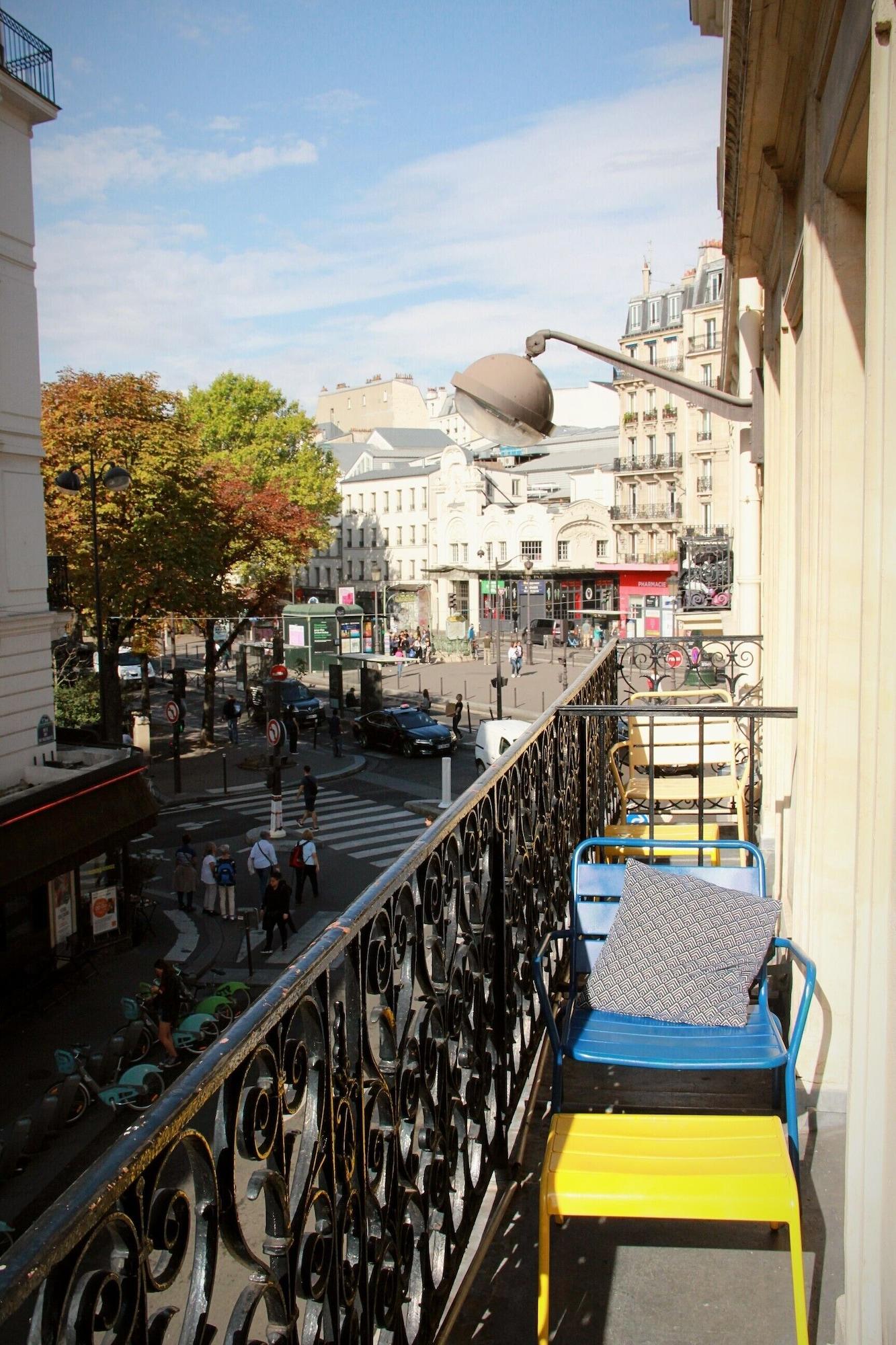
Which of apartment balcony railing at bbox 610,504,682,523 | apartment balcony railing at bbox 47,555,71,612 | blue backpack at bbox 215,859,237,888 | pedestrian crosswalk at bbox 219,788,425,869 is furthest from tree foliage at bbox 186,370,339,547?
blue backpack at bbox 215,859,237,888

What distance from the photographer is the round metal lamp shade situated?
21.5 ft

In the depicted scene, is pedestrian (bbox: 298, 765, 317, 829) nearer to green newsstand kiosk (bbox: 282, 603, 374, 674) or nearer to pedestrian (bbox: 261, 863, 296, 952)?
pedestrian (bbox: 261, 863, 296, 952)

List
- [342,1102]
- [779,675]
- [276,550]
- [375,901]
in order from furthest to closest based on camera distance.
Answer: [276,550]
[779,675]
[375,901]
[342,1102]

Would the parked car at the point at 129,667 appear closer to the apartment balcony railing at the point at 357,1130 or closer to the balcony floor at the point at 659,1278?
the apartment balcony railing at the point at 357,1130

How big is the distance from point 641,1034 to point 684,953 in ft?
1.33

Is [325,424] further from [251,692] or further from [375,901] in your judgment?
[375,901]

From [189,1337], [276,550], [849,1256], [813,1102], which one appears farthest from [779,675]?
[276,550]

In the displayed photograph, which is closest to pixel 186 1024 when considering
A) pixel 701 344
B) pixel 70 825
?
pixel 70 825

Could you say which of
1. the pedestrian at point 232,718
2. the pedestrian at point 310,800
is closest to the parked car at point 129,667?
the pedestrian at point 232,718

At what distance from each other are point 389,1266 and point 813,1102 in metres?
2.79

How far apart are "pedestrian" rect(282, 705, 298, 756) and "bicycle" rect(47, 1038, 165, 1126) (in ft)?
77.1

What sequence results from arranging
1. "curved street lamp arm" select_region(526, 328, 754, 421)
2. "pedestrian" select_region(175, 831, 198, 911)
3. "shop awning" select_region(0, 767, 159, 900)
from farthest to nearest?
"pedestrian" select_region(175, 831, 198, 911) < "shop awning" select_region(0, 767, 159, 900) < "curved street lamp arm" select_region(526, 328, 754, 421)

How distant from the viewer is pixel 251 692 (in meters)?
46.2

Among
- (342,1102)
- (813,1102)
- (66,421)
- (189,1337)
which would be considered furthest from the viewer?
(66,421)
